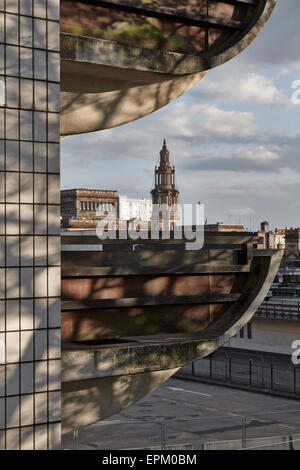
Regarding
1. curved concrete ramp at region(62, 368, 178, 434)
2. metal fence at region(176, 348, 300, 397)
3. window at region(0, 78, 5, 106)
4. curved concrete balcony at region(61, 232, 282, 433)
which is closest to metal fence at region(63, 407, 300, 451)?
metal fence at region(176, 348, 300, 397)

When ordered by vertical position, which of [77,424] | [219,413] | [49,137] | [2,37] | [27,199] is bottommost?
[219,413]

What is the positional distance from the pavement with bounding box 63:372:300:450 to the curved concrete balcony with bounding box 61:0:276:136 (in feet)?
65.1

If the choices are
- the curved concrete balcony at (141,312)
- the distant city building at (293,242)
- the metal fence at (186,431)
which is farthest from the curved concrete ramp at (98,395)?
the distant city building at (293,242)

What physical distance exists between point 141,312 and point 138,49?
310 inches

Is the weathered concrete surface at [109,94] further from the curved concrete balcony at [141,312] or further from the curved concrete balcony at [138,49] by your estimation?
the curved concrete balcony at [141,312]

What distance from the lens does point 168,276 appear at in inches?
921

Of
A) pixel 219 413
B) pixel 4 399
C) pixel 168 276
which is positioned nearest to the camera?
pixel 4 399

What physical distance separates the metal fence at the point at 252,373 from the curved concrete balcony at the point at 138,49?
37.6 metres

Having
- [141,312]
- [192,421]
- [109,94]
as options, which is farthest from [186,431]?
[109,94]

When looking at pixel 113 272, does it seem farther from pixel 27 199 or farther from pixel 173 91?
pixel 173 91

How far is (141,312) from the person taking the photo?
75.0 feet

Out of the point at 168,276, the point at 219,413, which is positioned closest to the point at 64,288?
the point at 168,276

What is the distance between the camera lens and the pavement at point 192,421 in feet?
142

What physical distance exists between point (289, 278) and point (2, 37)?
98611 mm
